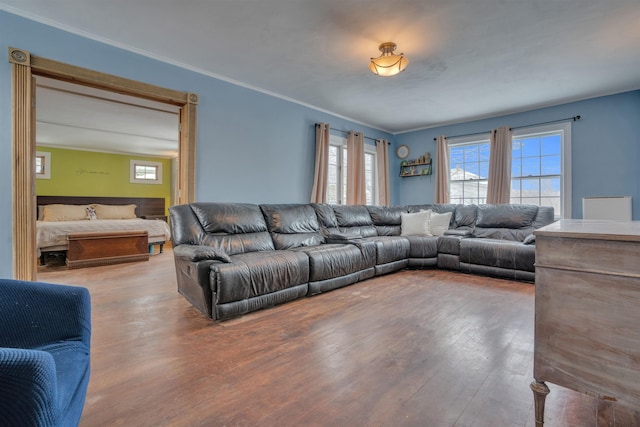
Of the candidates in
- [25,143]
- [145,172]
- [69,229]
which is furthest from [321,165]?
[145,172]

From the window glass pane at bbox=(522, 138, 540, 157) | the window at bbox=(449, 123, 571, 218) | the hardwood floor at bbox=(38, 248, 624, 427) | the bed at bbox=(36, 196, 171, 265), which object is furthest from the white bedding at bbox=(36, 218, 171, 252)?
the window glass pane at bbox=(522, 138, 540, 157)

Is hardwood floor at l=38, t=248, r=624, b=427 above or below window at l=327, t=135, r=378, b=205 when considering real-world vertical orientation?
below

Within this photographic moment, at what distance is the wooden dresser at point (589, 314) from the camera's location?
3.31 ft

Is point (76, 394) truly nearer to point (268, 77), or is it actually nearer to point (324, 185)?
point (268, 77)

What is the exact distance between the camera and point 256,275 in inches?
102

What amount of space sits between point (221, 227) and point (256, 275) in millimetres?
859

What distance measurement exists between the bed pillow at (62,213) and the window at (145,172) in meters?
1.90

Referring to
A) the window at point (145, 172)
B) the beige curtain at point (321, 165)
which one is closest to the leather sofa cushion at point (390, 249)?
the beige curtain at point (321, 165)

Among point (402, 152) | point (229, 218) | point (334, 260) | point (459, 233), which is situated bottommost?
point (334, 260)

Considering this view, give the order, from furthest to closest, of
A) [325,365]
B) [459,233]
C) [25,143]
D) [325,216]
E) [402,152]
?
[402,152], [459,233], [325,216], [25,143], [325,365]

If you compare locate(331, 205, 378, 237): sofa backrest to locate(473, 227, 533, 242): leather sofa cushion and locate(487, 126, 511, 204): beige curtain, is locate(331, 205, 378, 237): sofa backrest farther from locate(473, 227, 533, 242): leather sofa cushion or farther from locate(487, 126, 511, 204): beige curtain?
locate(487, 126, 511, 204): beige curtain

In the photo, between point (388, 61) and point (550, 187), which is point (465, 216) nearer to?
point (550, 187)

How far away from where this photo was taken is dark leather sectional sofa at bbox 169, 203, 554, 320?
2.51 meters

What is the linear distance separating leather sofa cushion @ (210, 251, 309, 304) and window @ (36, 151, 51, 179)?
723 centimetres
